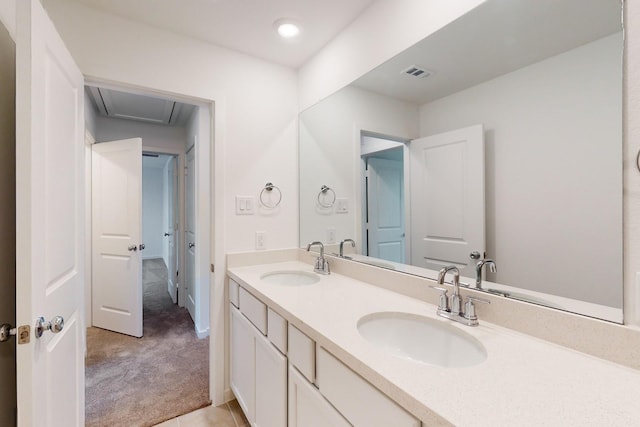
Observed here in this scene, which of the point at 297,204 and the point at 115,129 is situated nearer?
the point at 297,204

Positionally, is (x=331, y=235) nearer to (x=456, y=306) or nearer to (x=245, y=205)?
(x=245, y=205)

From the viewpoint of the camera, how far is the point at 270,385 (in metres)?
1.29

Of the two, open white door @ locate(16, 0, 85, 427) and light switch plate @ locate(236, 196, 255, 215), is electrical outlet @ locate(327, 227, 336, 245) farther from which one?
open white door @ locate(16, 0, 85, 427)

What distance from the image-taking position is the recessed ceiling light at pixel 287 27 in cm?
166

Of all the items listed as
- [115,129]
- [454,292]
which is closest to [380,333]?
[454,292]

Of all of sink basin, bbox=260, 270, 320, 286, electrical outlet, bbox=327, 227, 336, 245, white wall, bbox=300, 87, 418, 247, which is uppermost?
white wall, bbox=300, 87, 418, 247

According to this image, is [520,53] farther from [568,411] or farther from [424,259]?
[568,411]

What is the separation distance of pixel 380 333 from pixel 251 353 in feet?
2.53

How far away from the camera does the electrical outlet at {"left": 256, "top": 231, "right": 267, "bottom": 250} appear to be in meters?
2.03

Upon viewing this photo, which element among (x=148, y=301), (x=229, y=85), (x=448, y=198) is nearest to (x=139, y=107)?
(x=229, y=85)

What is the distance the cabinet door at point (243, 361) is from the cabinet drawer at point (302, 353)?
0.45 metres

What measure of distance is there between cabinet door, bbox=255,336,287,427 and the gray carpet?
29.1 inches

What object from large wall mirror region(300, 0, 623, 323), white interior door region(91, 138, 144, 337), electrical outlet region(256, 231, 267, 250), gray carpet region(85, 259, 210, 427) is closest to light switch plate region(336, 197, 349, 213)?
large wall mirror region(300, 0, 623, 323)

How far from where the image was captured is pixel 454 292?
1.05 meters
